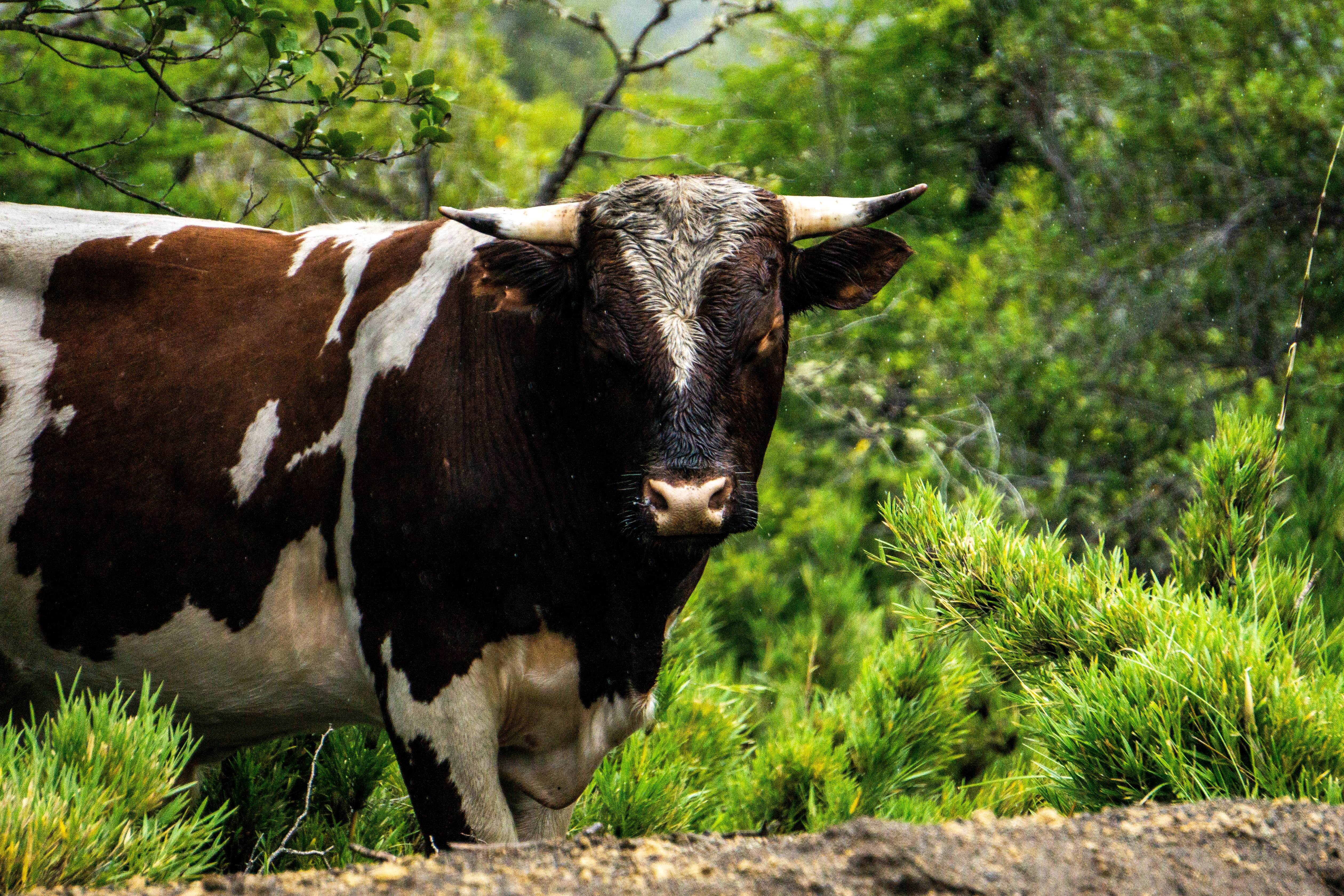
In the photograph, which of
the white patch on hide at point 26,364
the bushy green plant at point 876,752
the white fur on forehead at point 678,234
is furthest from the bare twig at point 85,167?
the bushy green plant at point 876,752

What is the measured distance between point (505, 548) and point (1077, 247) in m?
6.73

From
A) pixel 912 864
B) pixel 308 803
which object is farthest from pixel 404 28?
pixel 912 864

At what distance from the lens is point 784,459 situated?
29.7ft

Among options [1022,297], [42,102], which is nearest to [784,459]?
[1022,297]

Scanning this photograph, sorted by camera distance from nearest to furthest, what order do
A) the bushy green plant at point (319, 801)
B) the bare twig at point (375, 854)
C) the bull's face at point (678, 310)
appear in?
the bare twig at point (375, 854)
the bull's face at point (678, 310)
the bushy green plant at point (319, 801)

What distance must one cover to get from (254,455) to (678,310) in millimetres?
1299

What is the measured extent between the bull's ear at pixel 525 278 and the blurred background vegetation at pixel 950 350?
1.01 m

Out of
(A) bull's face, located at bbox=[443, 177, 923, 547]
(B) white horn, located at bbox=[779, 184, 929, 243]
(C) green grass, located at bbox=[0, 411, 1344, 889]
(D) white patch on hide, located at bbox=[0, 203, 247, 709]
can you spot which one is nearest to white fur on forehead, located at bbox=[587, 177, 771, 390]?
A: (A) bull's face, located at bbox=[443, 177, 923, 547]

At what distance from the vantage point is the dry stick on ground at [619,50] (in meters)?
6.17

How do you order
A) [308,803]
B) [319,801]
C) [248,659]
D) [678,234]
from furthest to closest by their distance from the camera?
[319,801] → [308,803] → [248,659] → [678,234]

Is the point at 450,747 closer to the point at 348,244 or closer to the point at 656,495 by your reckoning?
the point at 656,495

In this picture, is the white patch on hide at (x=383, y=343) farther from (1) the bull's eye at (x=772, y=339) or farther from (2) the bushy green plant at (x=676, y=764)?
(2) the bushy green plant at (x=676, y=764)

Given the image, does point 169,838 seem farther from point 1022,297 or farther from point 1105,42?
point 1105,42

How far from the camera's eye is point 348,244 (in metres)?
3.72
